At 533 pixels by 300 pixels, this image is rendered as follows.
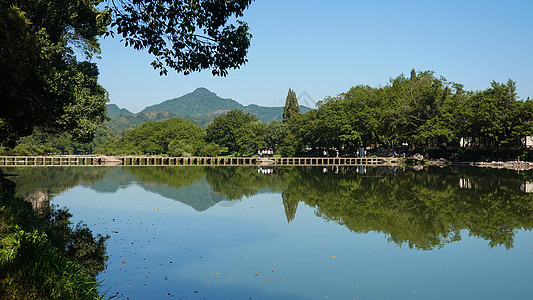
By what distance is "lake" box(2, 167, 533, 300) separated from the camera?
937cm

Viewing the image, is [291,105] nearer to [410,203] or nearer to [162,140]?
[162,140]

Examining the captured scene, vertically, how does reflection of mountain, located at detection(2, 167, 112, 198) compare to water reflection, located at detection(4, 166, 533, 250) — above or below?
above

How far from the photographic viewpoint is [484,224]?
16.4 m

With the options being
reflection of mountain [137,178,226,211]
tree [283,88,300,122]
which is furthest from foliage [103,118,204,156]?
reflection of mountain [137,178,226,211]

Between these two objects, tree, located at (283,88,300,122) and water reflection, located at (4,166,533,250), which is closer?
water reflection, located at (4,166,533,250)

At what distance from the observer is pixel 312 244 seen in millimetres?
13320

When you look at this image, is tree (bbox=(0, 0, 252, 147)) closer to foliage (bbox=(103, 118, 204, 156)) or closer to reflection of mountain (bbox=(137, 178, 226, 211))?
reflection of mountain (bbox=(137, 178, 226, 211))

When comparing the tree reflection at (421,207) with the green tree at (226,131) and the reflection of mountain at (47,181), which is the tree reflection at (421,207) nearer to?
the reflection of mountain at (47,181)

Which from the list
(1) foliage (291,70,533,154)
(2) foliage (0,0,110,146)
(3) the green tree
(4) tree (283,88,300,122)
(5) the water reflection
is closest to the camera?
(2) foliage (0,0,110,146)

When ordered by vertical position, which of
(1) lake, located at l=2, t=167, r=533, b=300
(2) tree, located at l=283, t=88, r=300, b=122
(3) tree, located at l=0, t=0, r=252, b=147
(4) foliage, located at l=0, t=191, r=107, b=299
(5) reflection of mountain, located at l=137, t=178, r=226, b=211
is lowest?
(1) lake, located at l=2, t=167, r=533, b=300

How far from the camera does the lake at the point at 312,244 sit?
9.37 m

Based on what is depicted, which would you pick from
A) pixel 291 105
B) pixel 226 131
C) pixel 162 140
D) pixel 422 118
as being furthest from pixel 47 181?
pixel 291 105

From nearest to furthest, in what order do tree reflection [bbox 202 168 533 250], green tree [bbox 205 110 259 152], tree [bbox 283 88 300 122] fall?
tree reflection [bbox 202 168 533 250]
green tree [bbox 205 110 259 152]
tree [bbox 283 88 300 122]

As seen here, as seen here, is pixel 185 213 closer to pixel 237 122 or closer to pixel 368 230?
pixel 368 230
